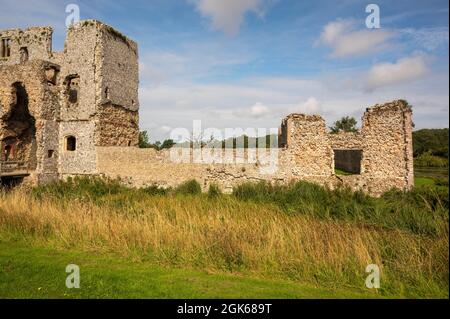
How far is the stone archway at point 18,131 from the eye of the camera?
66.5 feet

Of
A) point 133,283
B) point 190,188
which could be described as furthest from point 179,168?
point 133,283

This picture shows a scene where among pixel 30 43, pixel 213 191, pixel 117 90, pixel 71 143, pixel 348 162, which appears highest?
pixel 30 43

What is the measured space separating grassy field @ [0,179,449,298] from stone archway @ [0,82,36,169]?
13415 millimetres

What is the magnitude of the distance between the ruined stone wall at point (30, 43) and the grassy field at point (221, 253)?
15620 mm

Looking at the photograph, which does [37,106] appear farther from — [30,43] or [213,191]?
[213,191]

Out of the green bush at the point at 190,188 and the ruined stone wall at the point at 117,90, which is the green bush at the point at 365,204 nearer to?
the green bush at the point at 190,188

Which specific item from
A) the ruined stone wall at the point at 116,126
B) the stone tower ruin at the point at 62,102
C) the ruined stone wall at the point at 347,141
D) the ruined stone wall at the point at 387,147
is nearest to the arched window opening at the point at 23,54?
the stone tower ruin at the point at 62,102

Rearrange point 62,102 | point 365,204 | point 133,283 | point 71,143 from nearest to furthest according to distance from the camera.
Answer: point 133,283 < point 365,204 < point 62,102 < point 71,143

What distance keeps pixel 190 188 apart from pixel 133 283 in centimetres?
1068

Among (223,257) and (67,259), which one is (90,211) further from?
(223,257)

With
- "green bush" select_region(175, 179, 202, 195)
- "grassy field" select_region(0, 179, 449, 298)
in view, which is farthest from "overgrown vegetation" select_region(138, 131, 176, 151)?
"grassy field" select_region(0, 179, 449, 298)

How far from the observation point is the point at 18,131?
2133cm

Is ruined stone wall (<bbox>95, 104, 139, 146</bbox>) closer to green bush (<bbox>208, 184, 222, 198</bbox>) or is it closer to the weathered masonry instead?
the weathered masonry

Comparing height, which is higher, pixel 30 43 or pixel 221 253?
pixel 30 43
